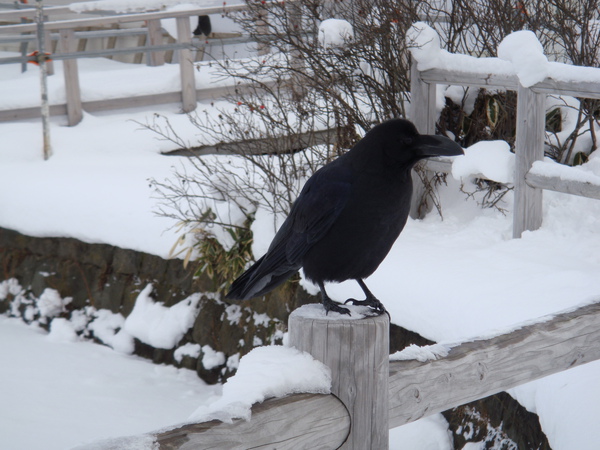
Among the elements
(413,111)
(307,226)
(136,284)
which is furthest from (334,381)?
(136,284)

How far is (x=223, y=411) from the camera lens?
1.58 m

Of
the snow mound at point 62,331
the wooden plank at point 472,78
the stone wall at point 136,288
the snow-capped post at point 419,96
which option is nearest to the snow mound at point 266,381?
the wooden plank at point 472,78

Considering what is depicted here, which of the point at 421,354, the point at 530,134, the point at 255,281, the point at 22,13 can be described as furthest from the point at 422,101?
the point at 22,13

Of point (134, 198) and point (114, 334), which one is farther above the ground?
point (134, 198)

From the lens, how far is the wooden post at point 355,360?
1838 mm

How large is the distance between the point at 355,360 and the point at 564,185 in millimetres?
2861

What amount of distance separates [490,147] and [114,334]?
11.2ft

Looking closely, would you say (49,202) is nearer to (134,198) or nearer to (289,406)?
(134,198)

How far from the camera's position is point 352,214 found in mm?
2469

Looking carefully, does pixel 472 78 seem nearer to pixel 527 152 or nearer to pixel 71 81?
pixel 527 152

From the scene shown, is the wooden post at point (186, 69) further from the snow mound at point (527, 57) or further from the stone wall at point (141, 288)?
the snow mound at point (527, 57)

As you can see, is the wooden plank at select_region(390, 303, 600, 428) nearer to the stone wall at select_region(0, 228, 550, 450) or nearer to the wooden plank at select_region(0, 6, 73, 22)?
the stone wall at select_region(0, 228, 550, 450)

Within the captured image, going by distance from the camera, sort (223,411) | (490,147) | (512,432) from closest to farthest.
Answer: (223,411) → (512,432) → (490,147)

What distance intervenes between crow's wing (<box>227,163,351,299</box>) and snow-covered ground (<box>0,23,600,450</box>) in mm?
591
